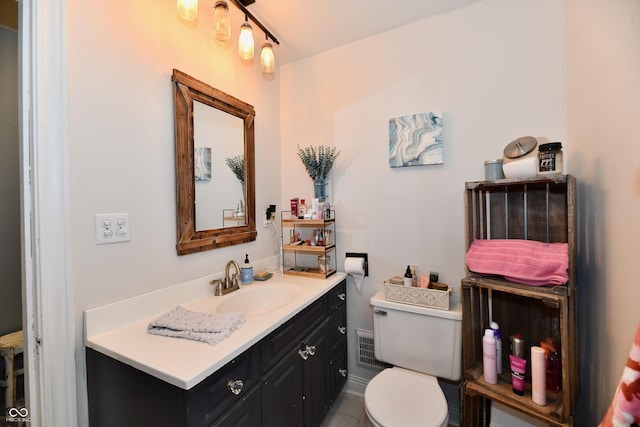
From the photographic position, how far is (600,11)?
905 millimetres

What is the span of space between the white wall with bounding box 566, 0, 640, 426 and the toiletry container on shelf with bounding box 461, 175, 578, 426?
3.2 inches

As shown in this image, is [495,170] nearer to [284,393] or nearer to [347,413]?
[284,393]

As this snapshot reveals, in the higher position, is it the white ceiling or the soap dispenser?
the white ceiling

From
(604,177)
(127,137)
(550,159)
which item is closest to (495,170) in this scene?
(550,159)

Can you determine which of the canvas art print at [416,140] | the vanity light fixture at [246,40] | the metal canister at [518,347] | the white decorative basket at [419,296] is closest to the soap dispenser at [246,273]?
the white decorative basket at [419,296]

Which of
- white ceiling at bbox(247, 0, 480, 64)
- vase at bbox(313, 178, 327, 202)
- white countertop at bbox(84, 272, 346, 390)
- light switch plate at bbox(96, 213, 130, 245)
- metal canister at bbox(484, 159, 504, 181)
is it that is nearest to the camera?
white countertop at bbox(84, 272, 346, 390)

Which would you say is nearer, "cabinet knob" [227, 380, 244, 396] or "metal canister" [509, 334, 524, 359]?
"cabinet knob" [227, 380, 244, 396]

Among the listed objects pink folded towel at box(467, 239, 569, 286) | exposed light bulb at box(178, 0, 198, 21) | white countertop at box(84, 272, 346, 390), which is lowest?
white countertop at box(84, 272, 346, 390)

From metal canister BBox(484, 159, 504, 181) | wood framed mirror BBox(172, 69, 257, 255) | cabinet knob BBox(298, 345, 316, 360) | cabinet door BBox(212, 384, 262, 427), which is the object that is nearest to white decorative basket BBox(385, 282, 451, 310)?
cabinet knob BBox(298, 345, 316, 360)

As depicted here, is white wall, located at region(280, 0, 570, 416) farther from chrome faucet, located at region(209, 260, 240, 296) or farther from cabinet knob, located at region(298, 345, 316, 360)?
chrome faucet, located at region(209, 260, 240, 296)

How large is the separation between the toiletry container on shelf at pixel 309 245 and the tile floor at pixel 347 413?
2.81 ft

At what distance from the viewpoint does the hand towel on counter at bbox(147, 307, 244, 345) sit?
0.89 metres

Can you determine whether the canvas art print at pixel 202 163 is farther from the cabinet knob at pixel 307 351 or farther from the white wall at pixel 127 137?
the cabinet knob at pixel 307 351

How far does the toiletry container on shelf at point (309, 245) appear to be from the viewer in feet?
5.49
